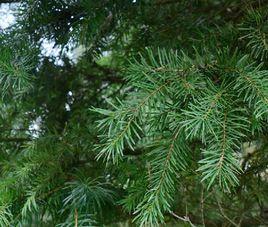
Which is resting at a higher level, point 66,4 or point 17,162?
point 66,4

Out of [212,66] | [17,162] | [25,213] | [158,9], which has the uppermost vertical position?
[158,9]

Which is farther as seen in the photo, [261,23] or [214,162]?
[261,23]

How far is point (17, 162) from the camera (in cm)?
85

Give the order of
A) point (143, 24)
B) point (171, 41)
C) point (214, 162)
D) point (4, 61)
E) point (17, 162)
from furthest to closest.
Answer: point (143, 24), point (171, 41), point (17, 162), point (4, 61), point (214, 162)

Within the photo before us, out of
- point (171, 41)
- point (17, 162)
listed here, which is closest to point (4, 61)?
point (17, 162)

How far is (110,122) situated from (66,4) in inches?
15.6

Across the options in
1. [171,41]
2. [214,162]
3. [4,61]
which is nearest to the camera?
[214,162]

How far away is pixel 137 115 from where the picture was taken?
611mm

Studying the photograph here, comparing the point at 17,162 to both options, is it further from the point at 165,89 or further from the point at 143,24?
the point at 143,24

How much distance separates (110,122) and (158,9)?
655 millimetres

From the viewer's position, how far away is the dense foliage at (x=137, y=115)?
0.61 m

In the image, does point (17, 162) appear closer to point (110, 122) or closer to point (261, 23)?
point (110, 122)

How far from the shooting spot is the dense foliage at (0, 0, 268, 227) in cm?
61

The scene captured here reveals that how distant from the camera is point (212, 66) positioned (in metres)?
0.66
